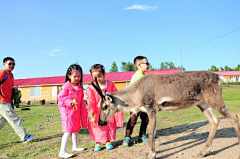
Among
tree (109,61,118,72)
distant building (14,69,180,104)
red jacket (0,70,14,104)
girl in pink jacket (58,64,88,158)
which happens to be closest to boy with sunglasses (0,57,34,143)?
red jacket (0,70,14,104)

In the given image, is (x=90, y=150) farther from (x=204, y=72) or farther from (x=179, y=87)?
(x=204, y=72)

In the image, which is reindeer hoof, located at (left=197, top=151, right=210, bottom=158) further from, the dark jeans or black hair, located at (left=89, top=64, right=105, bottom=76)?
black hair, located at (left=89, top=64, right=105, bottom=76)

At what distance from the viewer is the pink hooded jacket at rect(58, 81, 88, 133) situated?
5.85 metres

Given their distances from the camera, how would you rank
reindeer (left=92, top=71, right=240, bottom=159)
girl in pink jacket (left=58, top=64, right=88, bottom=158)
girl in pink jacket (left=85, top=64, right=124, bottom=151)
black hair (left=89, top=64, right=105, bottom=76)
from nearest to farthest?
1. reindeer (left=92, top=71, right=240, bottom=159)
2. girl in pink jacket (left=58, top=64, right=88, bottom=158)
3. girl in pink jacket (left=85, top=64, right=124, bottom=151)
4. black hair (left=89, top=64, right=105, bottom=76)

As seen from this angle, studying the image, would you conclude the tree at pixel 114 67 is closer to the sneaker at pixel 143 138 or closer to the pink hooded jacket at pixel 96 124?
the sneaker at pixel 143 138

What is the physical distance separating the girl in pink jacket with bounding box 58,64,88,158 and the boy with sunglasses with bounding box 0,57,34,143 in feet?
9.41

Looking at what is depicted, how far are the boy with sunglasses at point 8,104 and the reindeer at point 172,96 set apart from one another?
408 cm

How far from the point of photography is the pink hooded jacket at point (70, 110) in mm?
5852

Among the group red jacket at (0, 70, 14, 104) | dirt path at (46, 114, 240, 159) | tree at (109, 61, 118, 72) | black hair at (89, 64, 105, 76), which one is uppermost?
tree at (109, 61, 118, 72)

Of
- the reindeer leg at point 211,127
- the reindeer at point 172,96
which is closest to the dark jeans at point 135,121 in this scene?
the reindeer at point 172,96

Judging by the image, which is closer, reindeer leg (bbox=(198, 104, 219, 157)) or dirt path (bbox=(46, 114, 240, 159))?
reindeer leg (bbox=(198, 104, 219, 157))

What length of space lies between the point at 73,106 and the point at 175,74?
10.6 feet

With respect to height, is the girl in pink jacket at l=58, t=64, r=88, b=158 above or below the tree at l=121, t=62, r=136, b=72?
below

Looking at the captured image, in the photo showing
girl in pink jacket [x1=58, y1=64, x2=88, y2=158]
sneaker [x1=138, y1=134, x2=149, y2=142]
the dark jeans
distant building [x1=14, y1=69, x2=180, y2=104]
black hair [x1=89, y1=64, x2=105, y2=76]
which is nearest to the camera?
girl in pink jacket [x1=58, y1=64, x2=88, y2=158]
